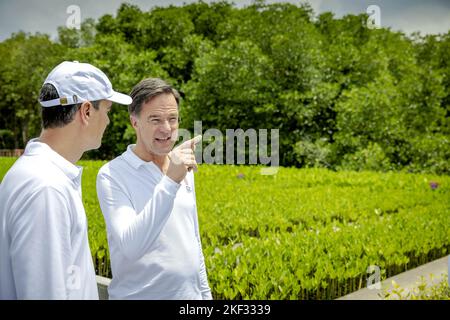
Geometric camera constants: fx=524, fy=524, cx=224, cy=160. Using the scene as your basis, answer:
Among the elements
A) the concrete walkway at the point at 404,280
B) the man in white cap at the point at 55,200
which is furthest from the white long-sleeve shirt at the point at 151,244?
the concrete walkway at the point at 404,280

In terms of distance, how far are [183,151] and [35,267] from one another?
48 cm

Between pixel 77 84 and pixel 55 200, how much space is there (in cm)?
31

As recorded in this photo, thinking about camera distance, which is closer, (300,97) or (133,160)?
(133,160)

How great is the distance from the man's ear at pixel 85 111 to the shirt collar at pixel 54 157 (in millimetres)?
109

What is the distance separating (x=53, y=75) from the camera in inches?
51.4

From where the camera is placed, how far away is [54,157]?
121 centimetres

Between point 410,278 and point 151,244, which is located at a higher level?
point 151,244

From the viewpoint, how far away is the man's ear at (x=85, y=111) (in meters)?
1.28

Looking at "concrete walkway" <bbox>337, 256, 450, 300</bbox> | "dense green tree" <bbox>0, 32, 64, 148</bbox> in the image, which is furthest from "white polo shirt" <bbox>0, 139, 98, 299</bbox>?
"dense green tree" <bbox>0, 32, 64, 148</bbox>

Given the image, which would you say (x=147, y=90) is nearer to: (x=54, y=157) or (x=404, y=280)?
(x=54, y=157)
